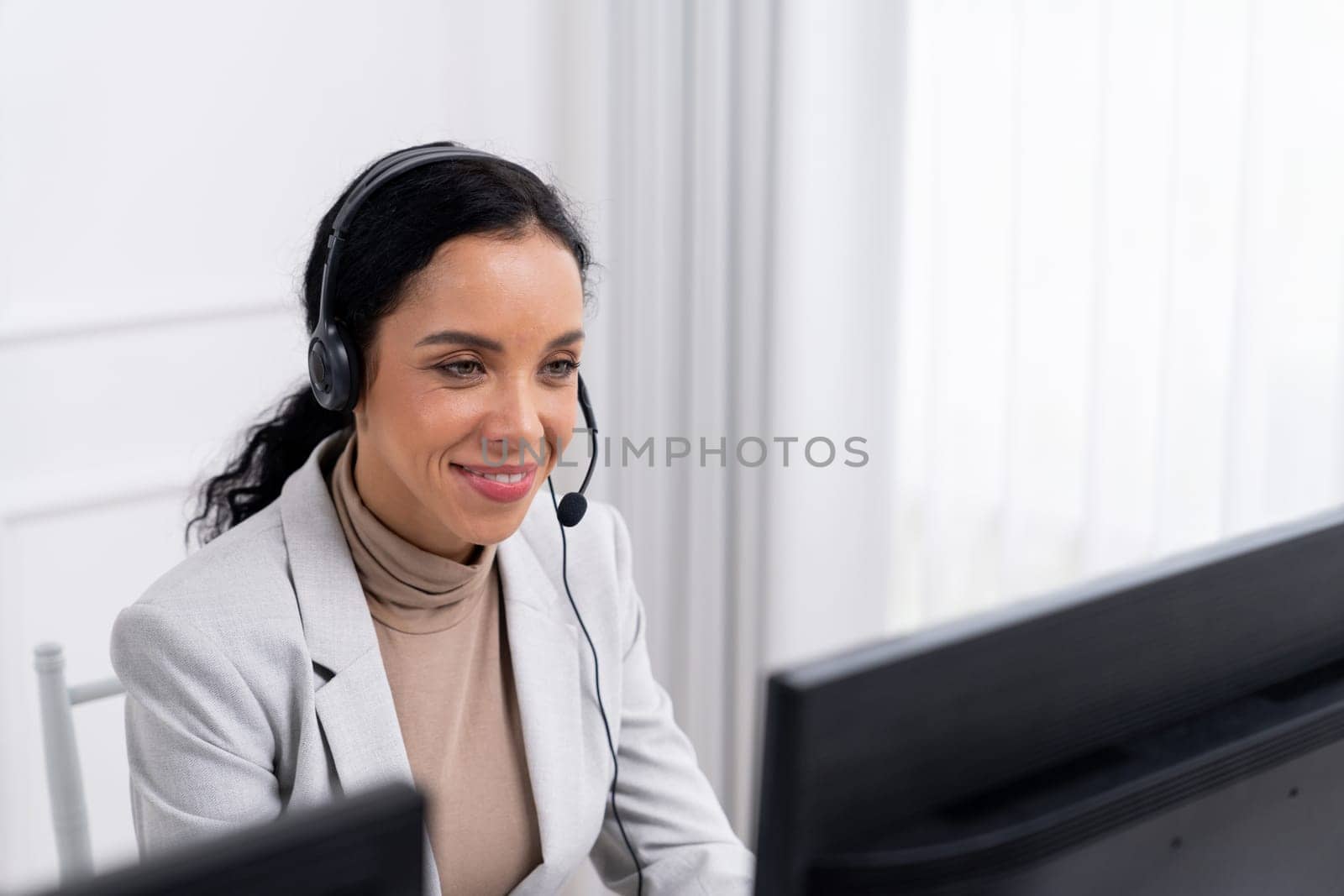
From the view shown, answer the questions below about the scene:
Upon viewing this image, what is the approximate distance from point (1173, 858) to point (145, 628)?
33.3 inches

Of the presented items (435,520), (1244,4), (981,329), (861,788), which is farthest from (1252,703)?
(981,329)

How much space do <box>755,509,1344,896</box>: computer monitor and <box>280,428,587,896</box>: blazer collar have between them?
678 millimetres

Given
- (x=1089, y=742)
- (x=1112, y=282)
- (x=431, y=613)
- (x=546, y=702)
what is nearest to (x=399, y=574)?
(x=431, y=613)

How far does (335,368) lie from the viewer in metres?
1.25

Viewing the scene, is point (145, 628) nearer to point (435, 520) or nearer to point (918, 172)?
point (435, 520)

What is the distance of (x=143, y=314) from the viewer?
2.28 meters

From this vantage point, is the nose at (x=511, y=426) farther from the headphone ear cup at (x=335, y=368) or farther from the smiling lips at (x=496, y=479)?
the headphone ear cup at (x=335, y=368)

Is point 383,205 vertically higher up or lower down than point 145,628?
higher up

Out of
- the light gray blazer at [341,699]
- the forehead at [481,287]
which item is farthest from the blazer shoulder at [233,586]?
the forehead at [481,287]

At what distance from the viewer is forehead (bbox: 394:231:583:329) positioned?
1.23 m

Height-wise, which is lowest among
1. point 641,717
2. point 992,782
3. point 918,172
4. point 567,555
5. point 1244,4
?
point 641,717

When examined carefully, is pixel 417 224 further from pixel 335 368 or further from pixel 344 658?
pixel 344 658

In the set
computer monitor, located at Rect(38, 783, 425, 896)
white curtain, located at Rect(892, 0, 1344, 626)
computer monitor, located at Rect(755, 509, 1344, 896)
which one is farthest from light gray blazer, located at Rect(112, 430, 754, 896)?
white curtain, located at Rect(892, 0, 1344, 626)

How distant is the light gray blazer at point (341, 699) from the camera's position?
119 centimetres
